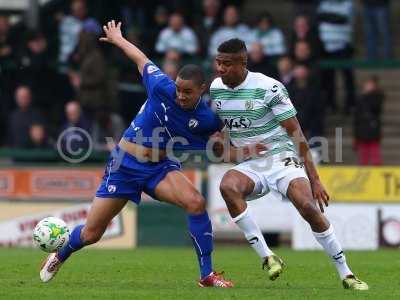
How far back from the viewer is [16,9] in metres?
22.6

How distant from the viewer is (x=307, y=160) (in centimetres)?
1040

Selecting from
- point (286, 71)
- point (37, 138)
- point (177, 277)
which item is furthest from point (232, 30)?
point (177, 277)

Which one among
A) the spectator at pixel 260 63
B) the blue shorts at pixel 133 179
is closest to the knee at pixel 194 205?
the blue shorts at pixel 133 179

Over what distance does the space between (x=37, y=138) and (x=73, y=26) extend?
8.11ft

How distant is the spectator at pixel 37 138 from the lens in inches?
757

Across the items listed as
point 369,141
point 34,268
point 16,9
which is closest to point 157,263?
point 34,268

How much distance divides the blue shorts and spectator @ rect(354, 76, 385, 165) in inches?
360

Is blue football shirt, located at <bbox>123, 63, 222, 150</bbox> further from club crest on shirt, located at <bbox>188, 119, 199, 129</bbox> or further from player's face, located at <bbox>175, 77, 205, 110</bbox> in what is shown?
player's face, located at <bbox>175, 77, 205, 110</bbox>

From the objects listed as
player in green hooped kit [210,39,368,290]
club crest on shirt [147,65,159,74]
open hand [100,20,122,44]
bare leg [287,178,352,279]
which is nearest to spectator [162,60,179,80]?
open hand [100,20,122,44]

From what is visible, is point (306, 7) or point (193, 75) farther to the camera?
point (306, 7)

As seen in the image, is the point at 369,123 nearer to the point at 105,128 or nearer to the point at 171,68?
the point at 171,68

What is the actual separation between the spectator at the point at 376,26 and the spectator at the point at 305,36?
1.07 m

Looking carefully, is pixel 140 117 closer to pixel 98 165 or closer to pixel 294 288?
pixel 294 288

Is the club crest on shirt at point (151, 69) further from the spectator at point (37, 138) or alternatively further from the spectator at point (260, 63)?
the spectator at point (37, 138)
